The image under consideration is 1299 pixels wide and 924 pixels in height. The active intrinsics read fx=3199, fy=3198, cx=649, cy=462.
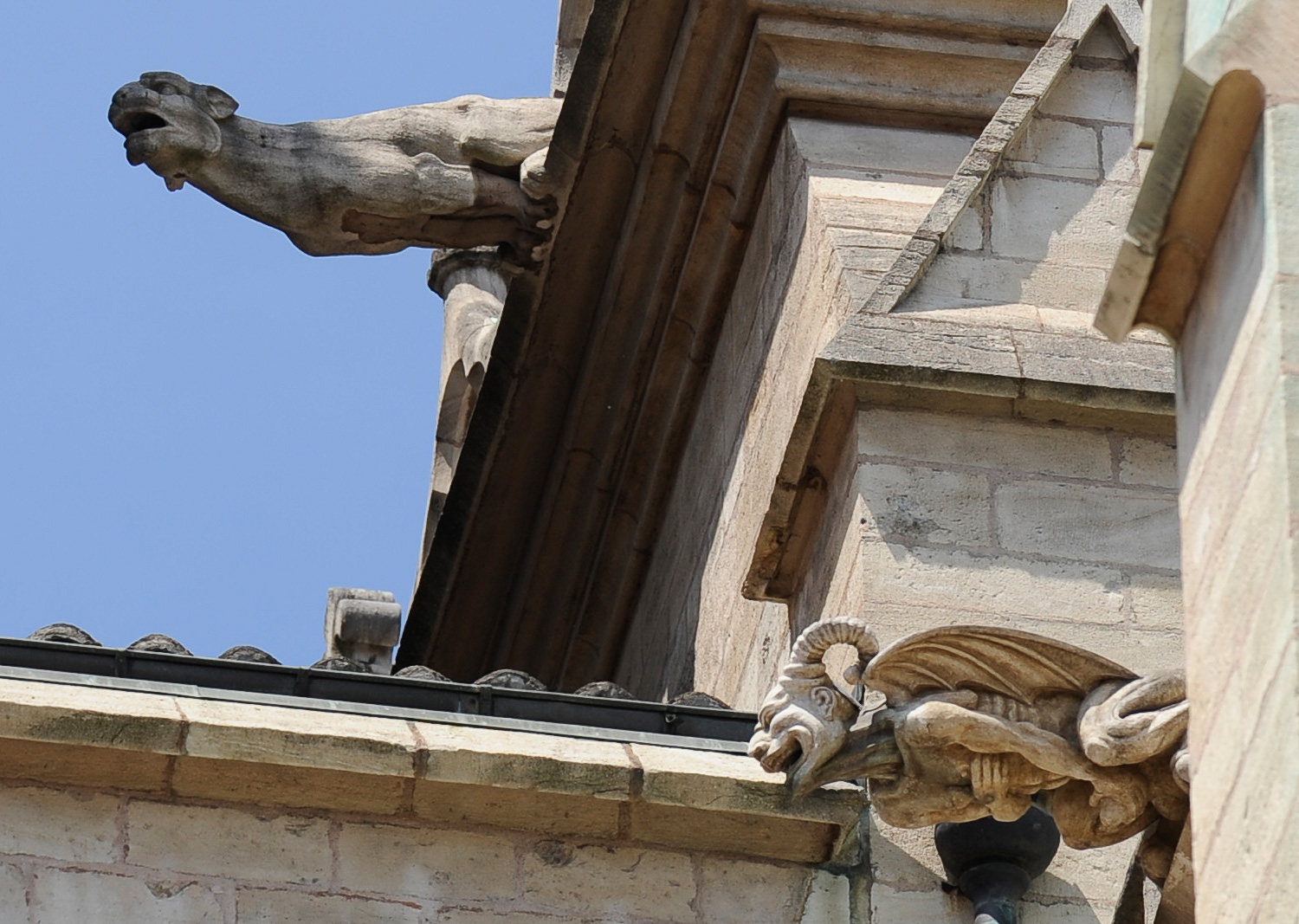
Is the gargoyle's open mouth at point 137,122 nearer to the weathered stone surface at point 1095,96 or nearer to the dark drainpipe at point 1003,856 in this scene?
the weathered stone surface at point 1095,96

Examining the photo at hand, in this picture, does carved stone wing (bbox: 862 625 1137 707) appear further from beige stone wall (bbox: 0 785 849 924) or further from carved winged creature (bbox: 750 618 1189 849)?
beige stone wall (bbox: 0 785 849 924)

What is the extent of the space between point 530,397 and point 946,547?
3.39 metres

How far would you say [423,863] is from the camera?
5.69 m

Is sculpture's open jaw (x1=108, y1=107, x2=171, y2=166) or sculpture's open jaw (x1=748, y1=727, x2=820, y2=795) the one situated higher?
sculpture's open jaw (x1=108, y1=107, x2=171, y2=166)

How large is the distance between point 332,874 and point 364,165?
386 centimetres

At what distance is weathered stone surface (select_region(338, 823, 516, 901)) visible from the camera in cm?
564

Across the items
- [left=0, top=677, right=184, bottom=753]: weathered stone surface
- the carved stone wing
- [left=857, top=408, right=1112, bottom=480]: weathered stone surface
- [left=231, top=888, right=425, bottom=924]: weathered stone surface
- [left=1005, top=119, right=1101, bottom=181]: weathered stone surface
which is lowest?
[left=231, top=888, right=425, bottom=924]: weathered stone surface

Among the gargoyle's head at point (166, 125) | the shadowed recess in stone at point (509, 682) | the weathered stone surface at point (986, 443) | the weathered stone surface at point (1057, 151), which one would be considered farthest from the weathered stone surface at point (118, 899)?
the gargoyle's head at point (166, 125)

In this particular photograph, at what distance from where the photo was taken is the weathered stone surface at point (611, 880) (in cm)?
568

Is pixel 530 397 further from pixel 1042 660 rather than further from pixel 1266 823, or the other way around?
pixel 1266 823

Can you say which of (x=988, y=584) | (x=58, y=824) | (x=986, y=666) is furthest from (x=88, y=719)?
(x=988, y=584)

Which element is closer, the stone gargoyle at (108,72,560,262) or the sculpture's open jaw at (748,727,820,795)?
the sculpture's open jaw at (748,727,820,795)

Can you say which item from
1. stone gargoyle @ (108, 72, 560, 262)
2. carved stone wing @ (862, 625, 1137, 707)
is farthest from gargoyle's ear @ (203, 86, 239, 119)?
carved stone wing @ (862, 625, 1137, 707)

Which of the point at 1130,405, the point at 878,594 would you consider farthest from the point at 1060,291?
the point at 878,594
